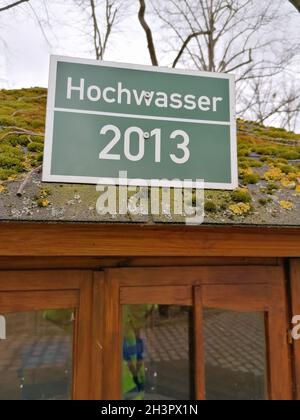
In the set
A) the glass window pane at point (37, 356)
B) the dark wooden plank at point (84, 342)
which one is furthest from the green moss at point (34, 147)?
the glass window pane at point (37, 356)

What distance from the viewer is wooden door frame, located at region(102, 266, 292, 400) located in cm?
189

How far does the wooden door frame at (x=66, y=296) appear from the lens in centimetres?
181

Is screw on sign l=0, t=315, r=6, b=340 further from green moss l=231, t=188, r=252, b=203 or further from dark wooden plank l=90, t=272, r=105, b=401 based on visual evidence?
green moss l=231, t=188, r=252, b=203

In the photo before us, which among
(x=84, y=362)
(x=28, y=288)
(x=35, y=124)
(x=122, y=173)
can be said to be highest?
(x=35, y=124)

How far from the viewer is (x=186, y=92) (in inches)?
70.1

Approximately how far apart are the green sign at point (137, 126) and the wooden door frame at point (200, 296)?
0.58 metres

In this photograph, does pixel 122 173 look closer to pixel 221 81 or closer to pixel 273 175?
pixel 221 81

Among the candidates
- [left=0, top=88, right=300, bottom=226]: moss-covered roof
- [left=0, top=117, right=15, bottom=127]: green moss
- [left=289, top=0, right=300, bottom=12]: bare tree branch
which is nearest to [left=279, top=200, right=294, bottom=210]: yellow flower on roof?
[left=0, top=88, right=300, bottom=226]: moss-covered roof

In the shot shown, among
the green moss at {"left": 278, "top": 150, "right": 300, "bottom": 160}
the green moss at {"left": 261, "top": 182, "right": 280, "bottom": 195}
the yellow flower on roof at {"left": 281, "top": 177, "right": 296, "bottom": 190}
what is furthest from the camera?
the green moss at {"left": 278, "top": 150, "right": 300, "bottom": 160}

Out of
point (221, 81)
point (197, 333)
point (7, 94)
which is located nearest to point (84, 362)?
point (197, 333)

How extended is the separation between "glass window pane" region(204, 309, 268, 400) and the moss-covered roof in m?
0.67

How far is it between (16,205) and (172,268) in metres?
0.93

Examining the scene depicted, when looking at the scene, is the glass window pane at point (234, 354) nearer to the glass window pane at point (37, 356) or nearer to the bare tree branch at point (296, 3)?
the glass window pane at point (37, 356)

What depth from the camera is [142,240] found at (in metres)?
1.73
